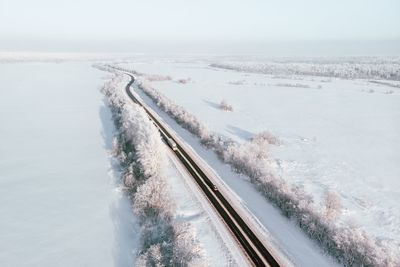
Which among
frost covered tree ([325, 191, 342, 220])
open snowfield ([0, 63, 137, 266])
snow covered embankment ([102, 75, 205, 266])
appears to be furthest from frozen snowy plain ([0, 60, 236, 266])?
frost covered tree ([325, 191, 342, 220])

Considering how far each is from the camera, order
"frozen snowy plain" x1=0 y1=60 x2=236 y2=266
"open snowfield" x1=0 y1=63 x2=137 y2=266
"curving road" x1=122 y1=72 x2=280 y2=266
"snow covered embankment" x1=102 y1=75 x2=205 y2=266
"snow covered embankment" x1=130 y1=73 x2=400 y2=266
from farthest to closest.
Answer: "open snowfield" x1=0 y1=63 x2=137 y2=266, "frozen snowy plain" x1=0 y1=60 x2=236 y2=266, "curving road" x1=122 y1=72 x2=280 y2=266, "snow covered embankment" x1=130 y1=73 x2=400 y2=266, "snow covered embankment" x1=102 y1=75 x2=205 y2=266

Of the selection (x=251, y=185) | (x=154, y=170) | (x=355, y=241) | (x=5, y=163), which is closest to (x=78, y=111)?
(x=5, y=163)

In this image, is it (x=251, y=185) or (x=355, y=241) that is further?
(x=251, y=185)

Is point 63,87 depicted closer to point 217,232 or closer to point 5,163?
point 5,163

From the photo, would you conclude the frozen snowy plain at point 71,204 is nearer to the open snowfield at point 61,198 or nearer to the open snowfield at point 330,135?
the open snowfield at point 61,198

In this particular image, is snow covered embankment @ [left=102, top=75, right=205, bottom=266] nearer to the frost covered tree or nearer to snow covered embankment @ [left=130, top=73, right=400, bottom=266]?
snow covered embankment @ [left=130, top=73, right=400, bottom=266]

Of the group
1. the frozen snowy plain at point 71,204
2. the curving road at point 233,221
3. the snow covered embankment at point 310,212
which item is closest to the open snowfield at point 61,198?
the frozen snowy plain at point 71,204

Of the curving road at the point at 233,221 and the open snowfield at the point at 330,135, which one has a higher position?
the curving road at the point at 233,221
